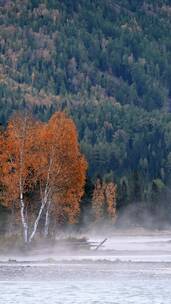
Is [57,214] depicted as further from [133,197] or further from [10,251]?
[133,197]

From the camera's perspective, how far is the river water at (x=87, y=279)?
33.9 meters

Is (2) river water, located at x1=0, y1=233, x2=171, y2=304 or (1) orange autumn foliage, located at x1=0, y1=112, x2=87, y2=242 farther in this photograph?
(1) orange autumn foliage, located at x1=0, y1=112, x2=87, y2=242

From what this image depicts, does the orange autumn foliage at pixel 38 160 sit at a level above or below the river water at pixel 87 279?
below

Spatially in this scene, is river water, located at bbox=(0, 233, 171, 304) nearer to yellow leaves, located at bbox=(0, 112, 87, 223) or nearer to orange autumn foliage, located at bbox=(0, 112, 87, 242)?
orange autumn foliage, located at bbox=(0, 112, 87, 242)

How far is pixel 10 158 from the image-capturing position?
57.7m

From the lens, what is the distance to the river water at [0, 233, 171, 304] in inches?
1335

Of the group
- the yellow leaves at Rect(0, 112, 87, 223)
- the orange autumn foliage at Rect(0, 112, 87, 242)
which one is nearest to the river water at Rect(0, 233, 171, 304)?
the orange autumn foliage at Rect(0, 112, 87, 242)

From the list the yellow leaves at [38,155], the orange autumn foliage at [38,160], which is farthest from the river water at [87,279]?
the yellow leaves at [38,155]

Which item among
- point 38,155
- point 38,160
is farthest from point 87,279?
point 38,155

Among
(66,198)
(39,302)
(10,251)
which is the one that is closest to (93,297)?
(39,302)

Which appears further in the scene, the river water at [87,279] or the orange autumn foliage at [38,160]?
the orange autumn foliage at [38,160]

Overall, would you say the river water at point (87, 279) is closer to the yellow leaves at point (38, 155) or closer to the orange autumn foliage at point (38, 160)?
the orange autumn foliage at point (38, 160)

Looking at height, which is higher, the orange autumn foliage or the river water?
the river water

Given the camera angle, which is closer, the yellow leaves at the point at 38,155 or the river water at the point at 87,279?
the river water at the point at 87,279
